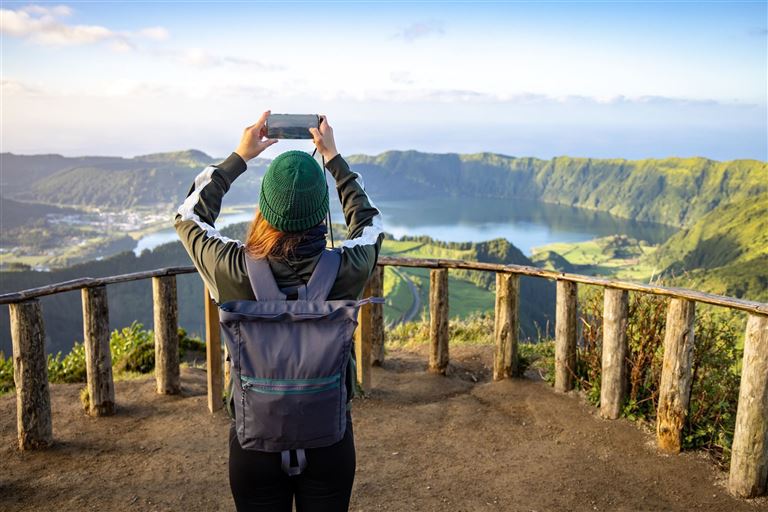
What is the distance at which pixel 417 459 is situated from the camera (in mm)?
5395

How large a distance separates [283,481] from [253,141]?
1.44 m

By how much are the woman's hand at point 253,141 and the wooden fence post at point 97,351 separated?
11.9ft

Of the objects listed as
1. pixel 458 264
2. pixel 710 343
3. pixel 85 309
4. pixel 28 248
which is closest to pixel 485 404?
pixel 458 264

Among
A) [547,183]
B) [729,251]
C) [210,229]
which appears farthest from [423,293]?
[547,183]

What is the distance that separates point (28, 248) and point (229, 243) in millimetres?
85308

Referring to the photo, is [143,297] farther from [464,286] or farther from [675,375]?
[675,375]

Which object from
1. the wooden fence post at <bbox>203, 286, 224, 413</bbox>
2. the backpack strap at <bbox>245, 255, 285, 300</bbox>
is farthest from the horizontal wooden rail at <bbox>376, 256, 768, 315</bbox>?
the backpack strap at <bbox>245, 255, 285, 300</bbox>

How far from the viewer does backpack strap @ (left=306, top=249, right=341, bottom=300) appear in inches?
90.5

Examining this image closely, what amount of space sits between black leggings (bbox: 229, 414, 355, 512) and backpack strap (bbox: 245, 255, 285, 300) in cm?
58

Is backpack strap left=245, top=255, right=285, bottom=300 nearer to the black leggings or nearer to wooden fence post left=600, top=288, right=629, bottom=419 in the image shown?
the black leggings

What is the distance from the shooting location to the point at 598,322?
661cm

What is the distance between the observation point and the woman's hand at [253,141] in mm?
2791

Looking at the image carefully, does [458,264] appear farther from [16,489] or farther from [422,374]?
[16,489]

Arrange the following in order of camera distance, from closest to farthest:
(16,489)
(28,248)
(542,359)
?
(16,489) → (542,359) → (28,248)
